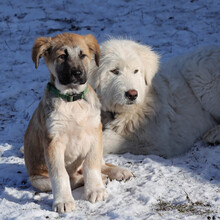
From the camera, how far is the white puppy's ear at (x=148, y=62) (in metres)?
5.63

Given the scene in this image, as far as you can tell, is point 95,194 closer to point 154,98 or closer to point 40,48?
point 40,48

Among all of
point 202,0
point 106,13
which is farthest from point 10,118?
point 202,0

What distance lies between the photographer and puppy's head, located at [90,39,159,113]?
17.1 feet

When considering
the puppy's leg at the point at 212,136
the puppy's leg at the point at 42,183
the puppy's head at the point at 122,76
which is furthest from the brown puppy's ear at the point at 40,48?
the puppy's leg at the point at 212,136

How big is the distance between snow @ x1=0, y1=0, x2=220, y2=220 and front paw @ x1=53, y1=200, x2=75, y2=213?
0.06 m

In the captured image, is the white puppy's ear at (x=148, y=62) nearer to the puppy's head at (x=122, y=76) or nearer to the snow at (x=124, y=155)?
the puppy's head at (x=122, y=76)

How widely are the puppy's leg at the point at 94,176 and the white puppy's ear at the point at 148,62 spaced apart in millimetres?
1751

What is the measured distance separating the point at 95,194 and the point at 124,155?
5.34 feet

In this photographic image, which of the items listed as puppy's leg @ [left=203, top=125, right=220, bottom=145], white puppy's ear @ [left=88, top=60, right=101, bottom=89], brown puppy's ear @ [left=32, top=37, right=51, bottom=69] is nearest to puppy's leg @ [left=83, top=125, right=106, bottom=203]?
brown puppy's ear @ [left=32, top=37, right=51, bottom=69]

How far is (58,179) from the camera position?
373 cm

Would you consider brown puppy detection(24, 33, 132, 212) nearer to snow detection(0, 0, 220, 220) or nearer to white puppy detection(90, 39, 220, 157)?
snow detection(0, 0, 220, 220)

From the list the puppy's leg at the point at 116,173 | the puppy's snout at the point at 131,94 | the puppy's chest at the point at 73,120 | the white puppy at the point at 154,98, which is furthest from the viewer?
the white puppy at the point at 154,98

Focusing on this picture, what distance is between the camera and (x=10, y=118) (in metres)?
6.53

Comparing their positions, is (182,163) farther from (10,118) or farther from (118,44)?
(10,118)
